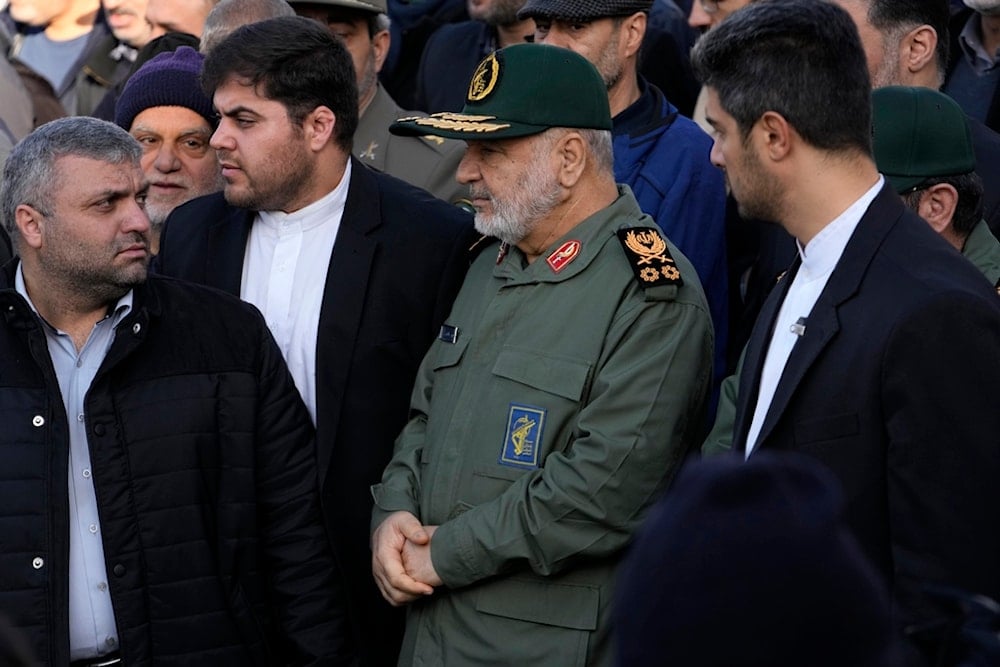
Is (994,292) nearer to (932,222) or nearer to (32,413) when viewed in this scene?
→ (932,222)

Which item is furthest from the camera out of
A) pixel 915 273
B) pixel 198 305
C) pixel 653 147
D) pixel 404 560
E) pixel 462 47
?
pixel 462 47

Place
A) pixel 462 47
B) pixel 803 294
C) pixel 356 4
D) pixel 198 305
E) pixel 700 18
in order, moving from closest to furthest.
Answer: pixel 803 294, pixel 198 305, pixel 356 4, pixel 700 18, pixel 462 47

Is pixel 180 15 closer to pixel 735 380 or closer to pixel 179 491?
pixel 179 491

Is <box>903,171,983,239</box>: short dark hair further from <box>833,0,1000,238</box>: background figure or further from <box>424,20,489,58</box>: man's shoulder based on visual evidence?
<box>424,20,489,58</box>: man's shoulder

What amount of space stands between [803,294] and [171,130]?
2971 mm

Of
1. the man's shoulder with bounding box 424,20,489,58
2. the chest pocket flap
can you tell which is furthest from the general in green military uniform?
the man's shoulder with bounding box 424,20,489,58

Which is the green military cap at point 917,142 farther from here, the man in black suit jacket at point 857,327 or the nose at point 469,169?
the nose at point 469,169

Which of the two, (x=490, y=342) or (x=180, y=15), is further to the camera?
(x=180, y=15)

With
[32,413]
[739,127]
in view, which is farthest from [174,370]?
[739,127]

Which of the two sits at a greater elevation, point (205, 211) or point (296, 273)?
point (205, 211)

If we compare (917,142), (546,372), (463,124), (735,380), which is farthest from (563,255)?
(917,142)

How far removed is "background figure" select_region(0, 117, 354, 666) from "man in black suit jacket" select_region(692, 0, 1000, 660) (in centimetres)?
146

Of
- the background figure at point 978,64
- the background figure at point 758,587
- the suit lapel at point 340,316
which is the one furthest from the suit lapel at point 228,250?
the background figure at point 758,587

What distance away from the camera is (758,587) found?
1.52 metres
